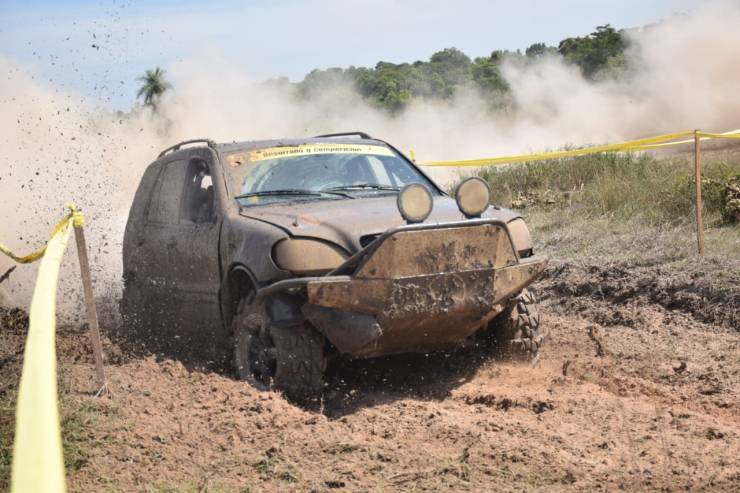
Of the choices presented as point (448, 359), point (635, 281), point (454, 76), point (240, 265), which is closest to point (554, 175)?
point (635, 281)

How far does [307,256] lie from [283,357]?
606 millimetres

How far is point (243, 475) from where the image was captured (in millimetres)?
4438

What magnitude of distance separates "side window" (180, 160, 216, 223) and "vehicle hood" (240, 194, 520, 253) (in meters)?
0.58

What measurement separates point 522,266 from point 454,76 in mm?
50281

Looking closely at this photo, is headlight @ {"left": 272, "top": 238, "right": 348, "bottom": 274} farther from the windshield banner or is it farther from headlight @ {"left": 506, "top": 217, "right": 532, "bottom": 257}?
the windshield banner

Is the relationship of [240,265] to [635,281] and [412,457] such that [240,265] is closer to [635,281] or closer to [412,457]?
[412,457]

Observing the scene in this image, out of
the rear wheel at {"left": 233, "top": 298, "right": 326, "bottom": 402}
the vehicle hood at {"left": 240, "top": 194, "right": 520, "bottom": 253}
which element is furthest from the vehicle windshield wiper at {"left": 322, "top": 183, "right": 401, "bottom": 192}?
the rear wheel at {"left": 233, "top": 298, "right": 326, "bottom": 402}

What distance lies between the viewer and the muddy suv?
Result: 5512 mm

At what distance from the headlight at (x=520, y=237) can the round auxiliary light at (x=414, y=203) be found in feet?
2.90

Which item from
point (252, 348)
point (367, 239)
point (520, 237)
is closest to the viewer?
point (367, 239)

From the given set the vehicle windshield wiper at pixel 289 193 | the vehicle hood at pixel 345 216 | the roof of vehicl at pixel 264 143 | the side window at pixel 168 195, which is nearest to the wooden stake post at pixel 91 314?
the vehicle hood at pixel 345 216

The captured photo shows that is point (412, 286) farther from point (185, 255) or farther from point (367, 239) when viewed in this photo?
point (185, 255)

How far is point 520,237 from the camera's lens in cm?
628

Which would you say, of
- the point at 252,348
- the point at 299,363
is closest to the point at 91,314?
the point at 252,348
